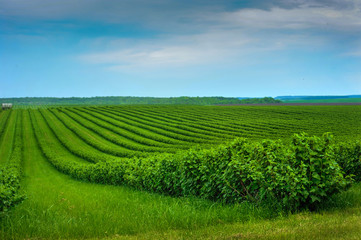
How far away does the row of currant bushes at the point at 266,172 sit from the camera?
24.3 ft

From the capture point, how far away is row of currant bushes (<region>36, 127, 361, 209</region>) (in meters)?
7.41

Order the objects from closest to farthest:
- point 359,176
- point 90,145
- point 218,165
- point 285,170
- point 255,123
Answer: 1. point 285,170
2. point 218,165
3. point 359,176
4. point 90,145
5. point 255,123

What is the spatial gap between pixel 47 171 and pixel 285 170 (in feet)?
112

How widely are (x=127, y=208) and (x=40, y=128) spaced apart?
62.5 metres

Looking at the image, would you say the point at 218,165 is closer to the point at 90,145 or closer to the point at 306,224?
the point at 306,224

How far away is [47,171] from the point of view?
121ft

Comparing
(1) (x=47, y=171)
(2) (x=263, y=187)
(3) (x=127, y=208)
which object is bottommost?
(1) (x=47, y=171)

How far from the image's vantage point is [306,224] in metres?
6.39

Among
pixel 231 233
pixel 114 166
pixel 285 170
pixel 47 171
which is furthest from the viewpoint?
pixel 47 171

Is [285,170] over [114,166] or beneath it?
over

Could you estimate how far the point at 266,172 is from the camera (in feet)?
25.9

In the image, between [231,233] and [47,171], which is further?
[47,171]

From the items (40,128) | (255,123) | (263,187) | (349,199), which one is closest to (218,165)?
(263,187)

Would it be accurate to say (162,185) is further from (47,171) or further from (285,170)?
(47,171)
